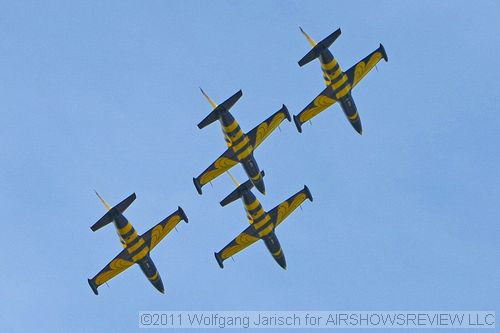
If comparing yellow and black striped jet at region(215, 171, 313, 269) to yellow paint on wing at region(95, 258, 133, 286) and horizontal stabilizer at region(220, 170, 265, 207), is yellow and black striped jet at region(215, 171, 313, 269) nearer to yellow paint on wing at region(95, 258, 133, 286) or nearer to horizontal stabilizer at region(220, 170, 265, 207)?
horizontal stabilizer at region(220, 170, 265, 207)

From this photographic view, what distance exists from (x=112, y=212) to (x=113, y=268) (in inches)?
339

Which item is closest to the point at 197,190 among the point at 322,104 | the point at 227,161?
the point at 227,161

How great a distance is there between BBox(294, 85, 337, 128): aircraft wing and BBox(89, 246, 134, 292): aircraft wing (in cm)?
2128

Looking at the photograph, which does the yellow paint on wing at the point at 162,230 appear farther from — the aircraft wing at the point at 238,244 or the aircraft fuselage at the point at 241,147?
the aircraft fuselage at the point at 241,147

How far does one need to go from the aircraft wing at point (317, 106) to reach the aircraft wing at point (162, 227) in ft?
47.7

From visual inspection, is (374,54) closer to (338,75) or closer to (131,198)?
(338,75)

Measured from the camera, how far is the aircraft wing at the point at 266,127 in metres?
155

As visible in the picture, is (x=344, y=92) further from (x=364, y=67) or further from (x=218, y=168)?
(x=218, y=168)

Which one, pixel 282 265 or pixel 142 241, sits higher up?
pixel 142 241

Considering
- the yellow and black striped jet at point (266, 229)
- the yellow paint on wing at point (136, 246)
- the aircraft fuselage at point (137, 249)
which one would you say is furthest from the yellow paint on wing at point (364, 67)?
the aircraft fuselage at point (137, 249)

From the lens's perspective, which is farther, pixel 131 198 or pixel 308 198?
pixel 308 198

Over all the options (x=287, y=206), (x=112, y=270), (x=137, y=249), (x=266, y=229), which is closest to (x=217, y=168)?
(x=266, y=229)

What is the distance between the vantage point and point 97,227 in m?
150

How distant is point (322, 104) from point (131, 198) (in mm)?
22140
